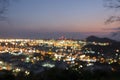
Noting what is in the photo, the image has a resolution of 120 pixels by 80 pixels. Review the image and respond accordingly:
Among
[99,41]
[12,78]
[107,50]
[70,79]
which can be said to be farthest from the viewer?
[99,41]

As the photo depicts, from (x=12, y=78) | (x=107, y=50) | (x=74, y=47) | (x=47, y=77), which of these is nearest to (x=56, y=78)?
(x=47, y=77)

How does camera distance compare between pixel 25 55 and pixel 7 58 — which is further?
pixel 25 55

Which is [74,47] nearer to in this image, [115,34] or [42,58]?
[42,58]

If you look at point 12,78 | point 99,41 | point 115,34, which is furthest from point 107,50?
point 115,34

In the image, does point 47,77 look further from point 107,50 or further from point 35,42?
point 35,42

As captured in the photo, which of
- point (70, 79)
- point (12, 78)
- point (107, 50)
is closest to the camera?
point (12, 78)

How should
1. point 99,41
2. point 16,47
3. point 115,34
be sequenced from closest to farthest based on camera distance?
point 115,34, point 99,41, point 16,47

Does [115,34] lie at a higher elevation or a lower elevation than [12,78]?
higher

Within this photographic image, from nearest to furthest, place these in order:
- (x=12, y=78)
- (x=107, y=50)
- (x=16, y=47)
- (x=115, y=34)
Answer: (x=115, y=34) → (x=12, y=78) → (x=107, y=50) → (x=16, y=47)

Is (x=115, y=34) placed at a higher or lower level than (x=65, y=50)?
higher
